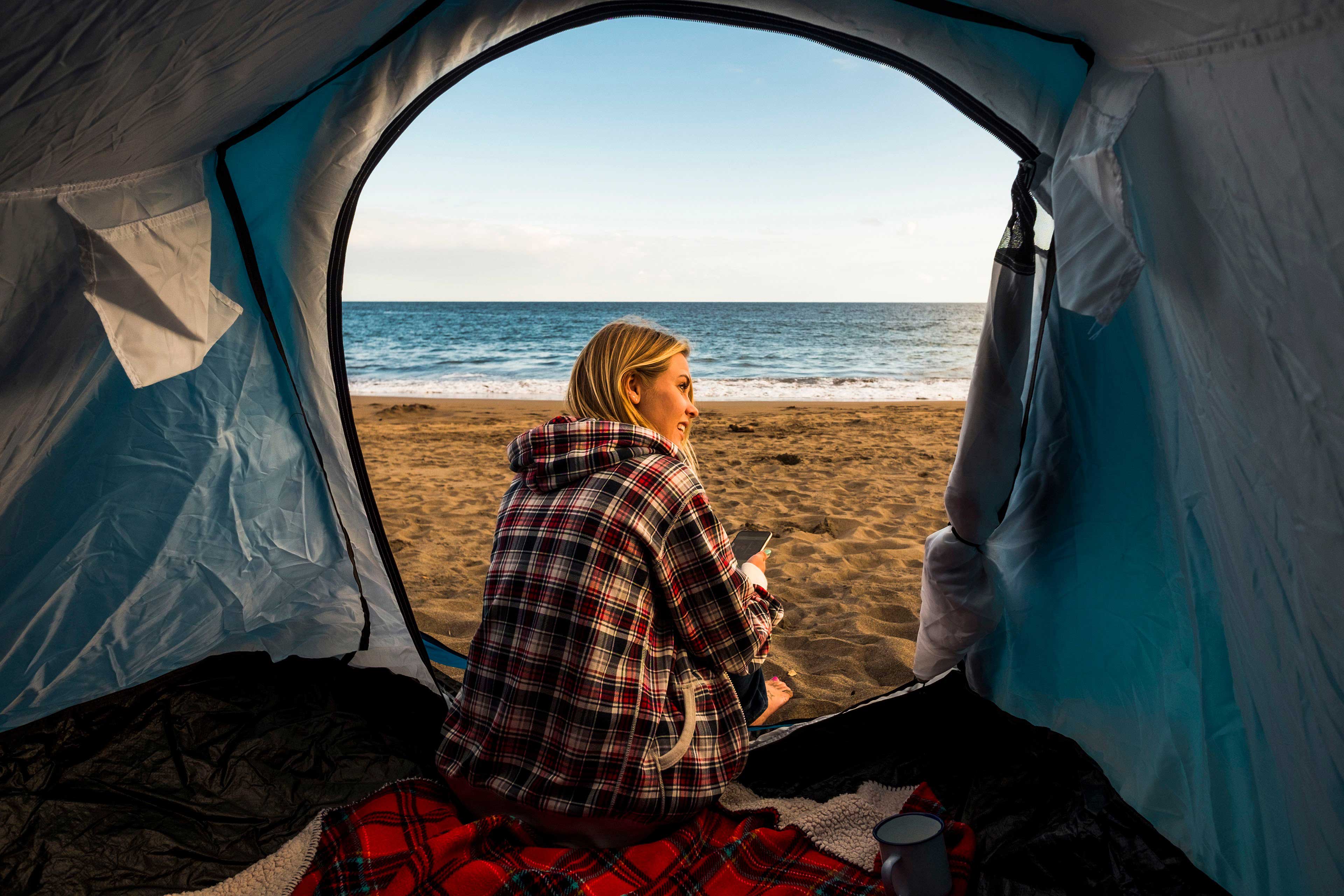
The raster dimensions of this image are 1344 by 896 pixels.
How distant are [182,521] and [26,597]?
36 cm

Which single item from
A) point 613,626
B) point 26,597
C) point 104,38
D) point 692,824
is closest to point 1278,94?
point 613,626

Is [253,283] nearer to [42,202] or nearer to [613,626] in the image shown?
[42,202]

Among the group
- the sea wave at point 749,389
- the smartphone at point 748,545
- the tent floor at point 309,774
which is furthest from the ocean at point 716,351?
the tent floor at point 309,774

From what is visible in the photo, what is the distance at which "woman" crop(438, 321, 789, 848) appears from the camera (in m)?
1.46

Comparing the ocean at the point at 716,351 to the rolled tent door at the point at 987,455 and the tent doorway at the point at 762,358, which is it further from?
the rolled tent door at the point at 987,455

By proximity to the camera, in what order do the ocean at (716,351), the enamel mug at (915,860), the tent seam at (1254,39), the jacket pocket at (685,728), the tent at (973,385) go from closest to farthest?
the tent seam at (1254,39) → the tent at (973,385) → the enamel mug at (915,860) → the jacket pocket at (685,728) → the ocean at (716,351)

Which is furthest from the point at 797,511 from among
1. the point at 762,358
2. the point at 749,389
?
the point at 762,358

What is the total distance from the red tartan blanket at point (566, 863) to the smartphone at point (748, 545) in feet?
2.21

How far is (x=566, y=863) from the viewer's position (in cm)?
147

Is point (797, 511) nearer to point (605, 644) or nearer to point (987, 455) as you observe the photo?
point (987, 455)

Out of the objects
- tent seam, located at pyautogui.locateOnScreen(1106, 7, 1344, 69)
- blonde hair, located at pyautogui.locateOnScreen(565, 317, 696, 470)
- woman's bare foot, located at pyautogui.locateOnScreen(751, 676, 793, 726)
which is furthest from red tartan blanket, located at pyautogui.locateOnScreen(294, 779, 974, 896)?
tent seam, located at pyautogui.locateOnScreen(1106, 7, 1344, 69)

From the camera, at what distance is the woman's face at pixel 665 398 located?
171cm

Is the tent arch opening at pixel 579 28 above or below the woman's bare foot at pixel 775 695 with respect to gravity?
above

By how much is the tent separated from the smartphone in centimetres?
47
